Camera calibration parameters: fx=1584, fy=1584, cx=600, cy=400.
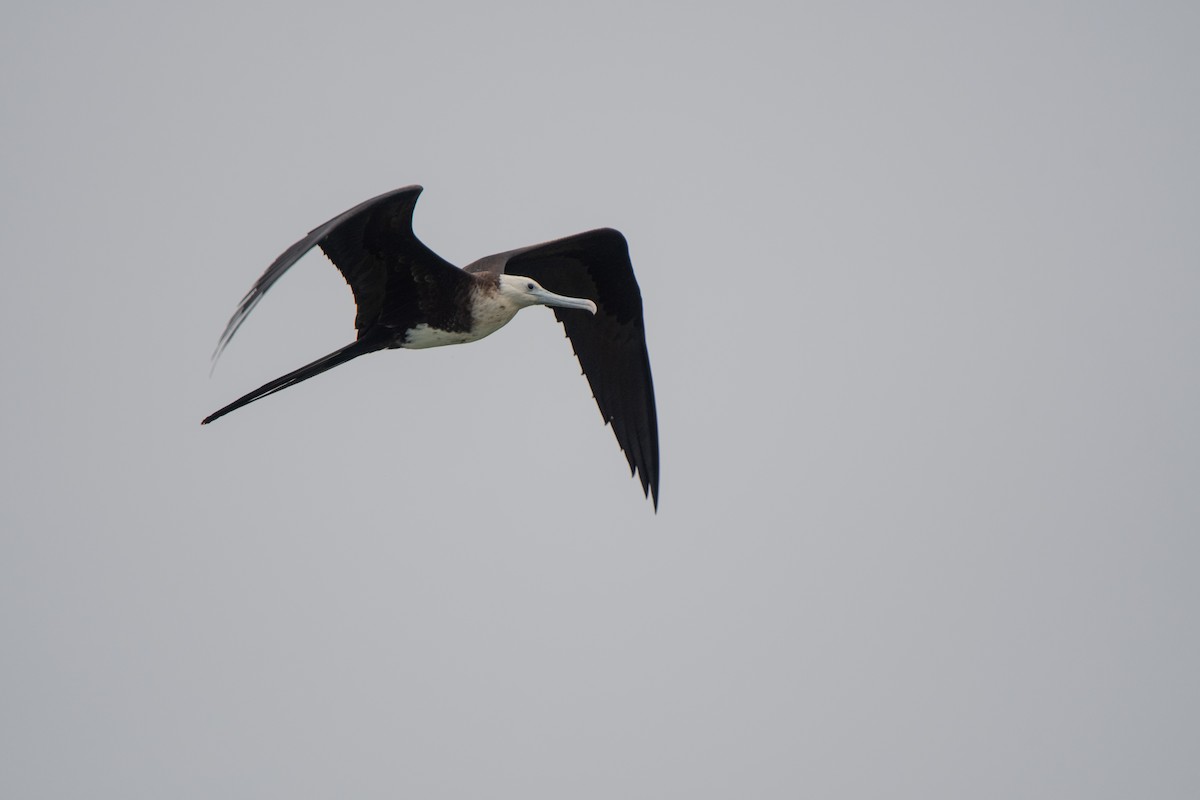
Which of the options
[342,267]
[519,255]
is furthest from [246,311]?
[519,255]

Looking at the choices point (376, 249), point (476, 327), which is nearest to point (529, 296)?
Answer: point (476, 327)

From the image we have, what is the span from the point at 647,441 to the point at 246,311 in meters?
3.12

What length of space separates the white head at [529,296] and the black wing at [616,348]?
22.5 inches

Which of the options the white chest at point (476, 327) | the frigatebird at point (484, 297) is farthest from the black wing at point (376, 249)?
the white chest at point (476, 327)

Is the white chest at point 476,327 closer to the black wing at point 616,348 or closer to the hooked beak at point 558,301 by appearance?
the hooked beak at point 558,301

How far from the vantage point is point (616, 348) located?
312 inches

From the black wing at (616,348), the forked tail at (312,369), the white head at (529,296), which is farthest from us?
the black wing at (616,348)

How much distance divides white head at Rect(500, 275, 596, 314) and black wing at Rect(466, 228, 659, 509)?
0.57 metres

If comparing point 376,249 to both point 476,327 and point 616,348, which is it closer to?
point 476,327

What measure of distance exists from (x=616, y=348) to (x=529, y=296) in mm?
905

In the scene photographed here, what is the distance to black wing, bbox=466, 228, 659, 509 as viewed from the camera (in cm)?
780

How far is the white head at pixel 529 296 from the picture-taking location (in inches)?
279

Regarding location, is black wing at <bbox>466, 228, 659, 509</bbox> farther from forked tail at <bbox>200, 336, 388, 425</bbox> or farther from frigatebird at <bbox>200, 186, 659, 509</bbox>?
forked tail at <bbox>200, 336, 388, 425</bbox>

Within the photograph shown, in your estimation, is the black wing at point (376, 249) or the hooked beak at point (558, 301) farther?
the hooked beak at point (558, 301)
